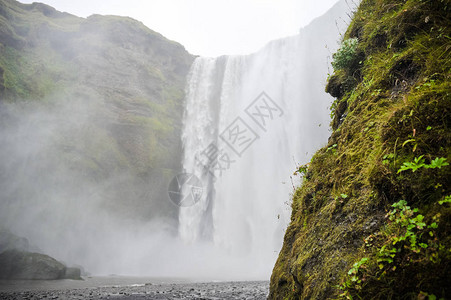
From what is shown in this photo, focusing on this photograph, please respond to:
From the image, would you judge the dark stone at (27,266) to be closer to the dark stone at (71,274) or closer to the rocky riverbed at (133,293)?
the dark stone at (71,274)

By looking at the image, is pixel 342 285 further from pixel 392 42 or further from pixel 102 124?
pixel 102 124

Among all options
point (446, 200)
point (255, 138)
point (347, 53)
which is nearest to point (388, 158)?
point (446, 200)

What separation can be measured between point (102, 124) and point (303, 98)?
22238mm

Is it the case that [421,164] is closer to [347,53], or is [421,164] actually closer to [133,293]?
[347,53]

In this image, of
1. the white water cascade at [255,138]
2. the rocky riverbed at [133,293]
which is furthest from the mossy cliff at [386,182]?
the white water cascade at [255,138]

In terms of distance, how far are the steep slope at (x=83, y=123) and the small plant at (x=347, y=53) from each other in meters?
25.4

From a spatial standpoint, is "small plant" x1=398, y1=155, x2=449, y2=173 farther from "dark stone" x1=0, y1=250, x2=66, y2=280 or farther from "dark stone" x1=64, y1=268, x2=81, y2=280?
"dark stone" x1=64, y1=268, x2=81, y2=280

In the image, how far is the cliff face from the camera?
22.9 metres

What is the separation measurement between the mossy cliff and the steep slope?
24506mm

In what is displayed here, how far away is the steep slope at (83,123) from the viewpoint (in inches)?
879

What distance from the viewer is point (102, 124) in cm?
2816

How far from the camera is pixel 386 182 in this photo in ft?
8.20

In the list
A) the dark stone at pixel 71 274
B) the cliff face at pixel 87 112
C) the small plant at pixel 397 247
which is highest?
the cliff face at pixel 87 112

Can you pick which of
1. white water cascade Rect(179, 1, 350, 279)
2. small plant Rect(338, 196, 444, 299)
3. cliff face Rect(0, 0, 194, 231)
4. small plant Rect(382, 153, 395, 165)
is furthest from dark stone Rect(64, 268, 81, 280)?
small plant Rect(382, 153, 395, 165)
